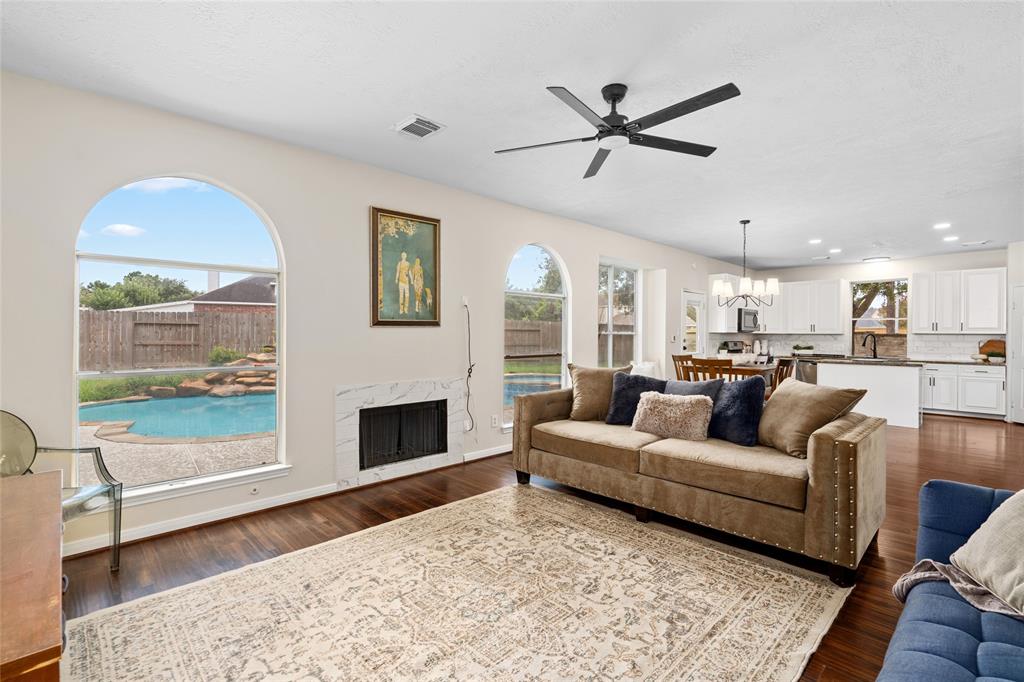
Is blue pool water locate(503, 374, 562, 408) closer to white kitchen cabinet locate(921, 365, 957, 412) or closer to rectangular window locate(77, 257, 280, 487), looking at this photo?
rectangular window locate(77, 257, 280, 487)

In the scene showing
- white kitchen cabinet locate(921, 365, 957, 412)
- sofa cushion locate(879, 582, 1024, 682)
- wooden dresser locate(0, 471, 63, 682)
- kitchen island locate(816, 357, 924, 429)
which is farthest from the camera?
white kitchen cabinet locate(921, 365, 957, 412)

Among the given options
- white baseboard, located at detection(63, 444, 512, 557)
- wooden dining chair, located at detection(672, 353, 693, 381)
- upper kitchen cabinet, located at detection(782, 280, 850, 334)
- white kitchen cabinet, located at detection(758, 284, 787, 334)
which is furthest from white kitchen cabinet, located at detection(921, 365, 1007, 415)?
white baseboard, located at detection(63, 444, 512, 557)

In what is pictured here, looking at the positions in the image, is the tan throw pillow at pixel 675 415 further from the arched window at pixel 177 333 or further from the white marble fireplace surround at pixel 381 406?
the arched window at pixel 177 333

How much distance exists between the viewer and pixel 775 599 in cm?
225

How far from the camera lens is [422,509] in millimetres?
3408

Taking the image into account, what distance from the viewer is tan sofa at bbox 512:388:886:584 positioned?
237cm

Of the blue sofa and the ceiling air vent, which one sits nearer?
the blue sofa

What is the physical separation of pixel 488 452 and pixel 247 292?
8.61 ft

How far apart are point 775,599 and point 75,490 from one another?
11.3 feet

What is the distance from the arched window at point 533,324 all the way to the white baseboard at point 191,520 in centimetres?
210

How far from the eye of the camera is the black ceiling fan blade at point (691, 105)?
2.12 meters

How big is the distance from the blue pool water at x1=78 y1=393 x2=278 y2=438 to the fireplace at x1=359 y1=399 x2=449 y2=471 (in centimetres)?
74

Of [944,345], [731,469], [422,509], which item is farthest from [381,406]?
[944,345]

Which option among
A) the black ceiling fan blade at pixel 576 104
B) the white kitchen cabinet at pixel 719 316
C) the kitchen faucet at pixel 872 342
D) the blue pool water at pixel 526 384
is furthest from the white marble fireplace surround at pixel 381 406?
the kitchen faucet at pixel 872 342
